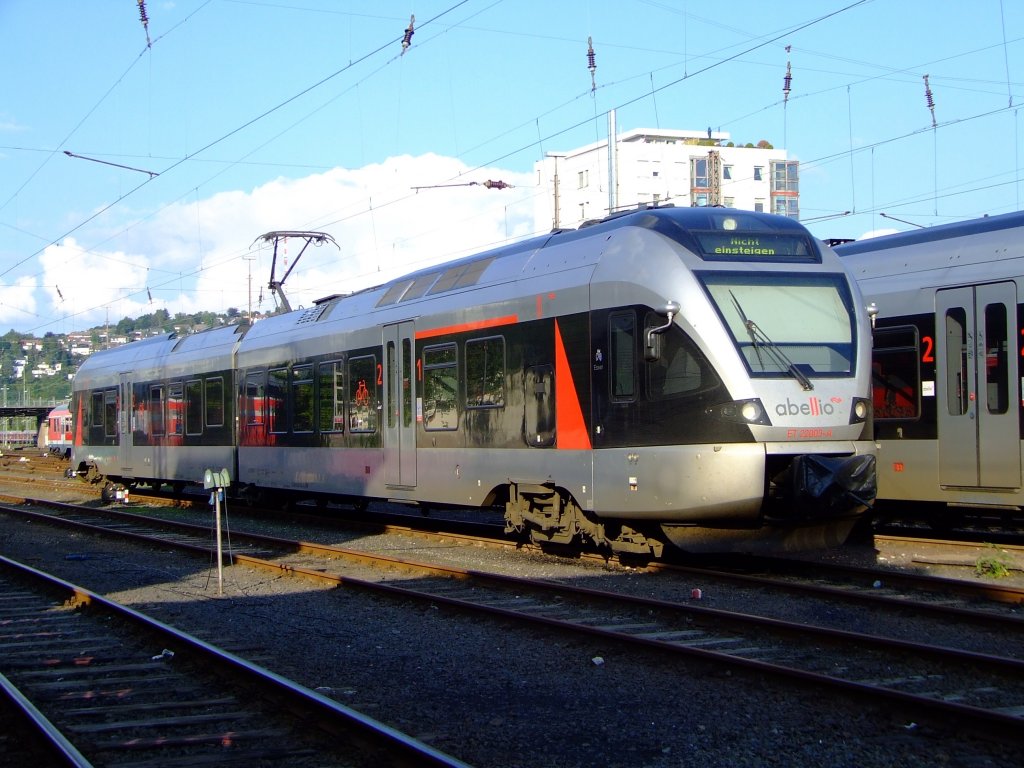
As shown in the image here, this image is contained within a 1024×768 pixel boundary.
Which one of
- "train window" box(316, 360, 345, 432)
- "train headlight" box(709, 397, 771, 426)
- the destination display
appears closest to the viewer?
"train headlight" box(709, 397, 771, 426)

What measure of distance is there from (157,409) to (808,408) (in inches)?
701

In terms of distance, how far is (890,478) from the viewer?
43.9ft

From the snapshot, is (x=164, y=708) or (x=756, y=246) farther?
(x=756, y=246)

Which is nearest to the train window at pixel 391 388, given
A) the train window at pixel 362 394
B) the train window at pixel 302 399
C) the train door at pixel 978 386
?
the train window at pixel 362 394

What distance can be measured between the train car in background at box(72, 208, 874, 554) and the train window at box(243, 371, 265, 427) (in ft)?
12.1

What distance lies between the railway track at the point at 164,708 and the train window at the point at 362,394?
6.55m

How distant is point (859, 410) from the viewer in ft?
34.5

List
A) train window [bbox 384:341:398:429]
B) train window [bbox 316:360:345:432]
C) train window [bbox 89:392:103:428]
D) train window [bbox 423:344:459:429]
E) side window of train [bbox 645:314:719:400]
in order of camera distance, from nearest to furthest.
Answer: side window of train [bbox 645:314:719:400] → train window [bbox 423:344:459:429] → train window [bbox 384:341:398:429] → train window [bbox 316:360:345:432] → train window [bbox 89:392:103:428]

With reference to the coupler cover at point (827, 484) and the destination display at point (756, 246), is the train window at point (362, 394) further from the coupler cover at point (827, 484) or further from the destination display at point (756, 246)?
the coupler cover at point (827, 484)

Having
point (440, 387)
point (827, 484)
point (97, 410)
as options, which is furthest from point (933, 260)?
point (97, 410)

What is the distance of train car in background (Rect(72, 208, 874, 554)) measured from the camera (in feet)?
33.1

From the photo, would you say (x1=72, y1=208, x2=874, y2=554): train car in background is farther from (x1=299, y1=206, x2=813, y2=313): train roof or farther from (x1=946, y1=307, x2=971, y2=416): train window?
(x1=946, y1=307, x2=971, y2=416): train window

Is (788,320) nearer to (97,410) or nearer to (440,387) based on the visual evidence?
(440,387)

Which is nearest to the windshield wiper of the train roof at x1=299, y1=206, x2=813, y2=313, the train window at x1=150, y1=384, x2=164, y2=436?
the train roof at x1=299, y1=206, x2=813, y2=313
